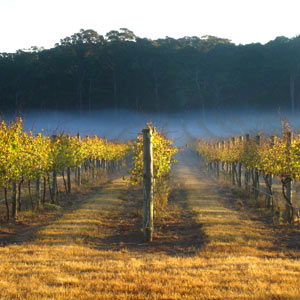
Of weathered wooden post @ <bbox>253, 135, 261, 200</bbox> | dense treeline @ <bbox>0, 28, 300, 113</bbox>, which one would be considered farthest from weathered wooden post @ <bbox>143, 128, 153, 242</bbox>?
dense treeline @ <bbox>0, 28, 300, 113</bbox>

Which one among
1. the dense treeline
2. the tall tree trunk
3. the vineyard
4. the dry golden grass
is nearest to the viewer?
the dry golden grass

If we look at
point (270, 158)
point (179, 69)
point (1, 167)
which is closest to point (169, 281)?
point (1, 167)

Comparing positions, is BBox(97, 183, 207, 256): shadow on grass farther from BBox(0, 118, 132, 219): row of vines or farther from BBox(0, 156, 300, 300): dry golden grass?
BBox(0, 118, 132, 219): row of vines

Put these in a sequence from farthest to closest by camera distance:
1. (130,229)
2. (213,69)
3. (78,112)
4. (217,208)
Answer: (213,69) < (78,112) < (217,208) < (130,229)

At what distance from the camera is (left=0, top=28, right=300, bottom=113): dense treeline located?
8150cm

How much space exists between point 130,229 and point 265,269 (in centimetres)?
510

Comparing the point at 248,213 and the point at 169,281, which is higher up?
the point at 169,281

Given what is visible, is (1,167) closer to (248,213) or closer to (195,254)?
(195,254)

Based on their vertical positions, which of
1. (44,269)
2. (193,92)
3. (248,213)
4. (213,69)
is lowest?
(248,213)

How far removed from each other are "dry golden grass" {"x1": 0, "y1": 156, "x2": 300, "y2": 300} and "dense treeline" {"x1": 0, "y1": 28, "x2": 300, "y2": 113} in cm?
7104

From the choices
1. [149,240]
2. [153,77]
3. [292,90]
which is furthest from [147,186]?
[153,77]

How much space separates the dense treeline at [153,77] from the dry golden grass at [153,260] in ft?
233

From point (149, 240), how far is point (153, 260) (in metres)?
2.25

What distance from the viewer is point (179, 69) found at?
3556 inches
